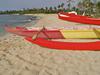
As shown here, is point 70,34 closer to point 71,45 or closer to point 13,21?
Answer: point 71,45

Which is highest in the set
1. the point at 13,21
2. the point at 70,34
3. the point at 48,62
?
the point at 70,34

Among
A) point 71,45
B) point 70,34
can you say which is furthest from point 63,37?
point 71,45

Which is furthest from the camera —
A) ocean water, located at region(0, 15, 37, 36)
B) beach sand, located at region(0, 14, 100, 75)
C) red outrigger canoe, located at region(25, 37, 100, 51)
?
ocean water, located at region(0, 15, 37, 36)

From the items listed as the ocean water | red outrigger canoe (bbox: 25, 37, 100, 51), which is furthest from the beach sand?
the ocean water

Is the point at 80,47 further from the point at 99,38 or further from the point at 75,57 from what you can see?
the point at 99,38

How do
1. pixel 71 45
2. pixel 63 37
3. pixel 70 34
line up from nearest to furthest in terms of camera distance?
1. pixel 71 45
2. pixel 70 34
3. pixel 63 37

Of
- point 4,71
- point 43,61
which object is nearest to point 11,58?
point 43,61

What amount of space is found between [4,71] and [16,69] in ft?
0.95

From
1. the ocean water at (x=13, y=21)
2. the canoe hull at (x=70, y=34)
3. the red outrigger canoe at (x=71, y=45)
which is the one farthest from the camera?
the ocean water at (x=13, y=21)

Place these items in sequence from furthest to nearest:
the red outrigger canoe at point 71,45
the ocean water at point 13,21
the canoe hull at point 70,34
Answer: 1. the ocean water at point 13,21
2. the canoe hull at point 70,34
3. the red outrigger canoe at point 71,45

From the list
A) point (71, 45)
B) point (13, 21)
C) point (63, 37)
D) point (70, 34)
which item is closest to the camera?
point (71, 45)

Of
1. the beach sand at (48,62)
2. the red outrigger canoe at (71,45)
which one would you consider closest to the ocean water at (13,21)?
the red outrigger canoe at (71,45)

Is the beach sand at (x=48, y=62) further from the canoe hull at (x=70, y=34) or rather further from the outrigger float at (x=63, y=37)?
the canoe hull at (x=70, y=34)

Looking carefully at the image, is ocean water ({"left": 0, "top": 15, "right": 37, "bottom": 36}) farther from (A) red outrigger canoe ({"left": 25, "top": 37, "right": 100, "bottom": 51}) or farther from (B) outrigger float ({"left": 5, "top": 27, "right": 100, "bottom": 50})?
(A) red outrigger canoe ({"left": 25, "top": 37, "right": 100, "bottom": 51})
